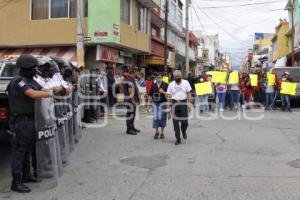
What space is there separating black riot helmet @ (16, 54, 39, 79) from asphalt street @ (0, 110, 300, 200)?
1.62 m

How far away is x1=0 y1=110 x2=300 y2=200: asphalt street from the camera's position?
21.4 feet

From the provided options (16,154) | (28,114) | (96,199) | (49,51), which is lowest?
(96,199)

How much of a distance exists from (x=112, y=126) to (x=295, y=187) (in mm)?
8170

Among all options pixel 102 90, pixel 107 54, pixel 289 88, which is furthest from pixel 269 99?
pixel 107 54

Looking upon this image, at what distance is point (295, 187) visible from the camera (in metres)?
6.80

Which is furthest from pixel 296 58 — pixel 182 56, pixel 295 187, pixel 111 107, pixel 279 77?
pixel 295 187

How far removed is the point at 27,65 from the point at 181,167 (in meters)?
3.23

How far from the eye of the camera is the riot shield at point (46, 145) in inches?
265

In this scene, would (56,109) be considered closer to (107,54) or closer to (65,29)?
(65,29)

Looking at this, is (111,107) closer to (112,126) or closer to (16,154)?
(112,126)

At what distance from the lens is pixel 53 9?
25.1 metres

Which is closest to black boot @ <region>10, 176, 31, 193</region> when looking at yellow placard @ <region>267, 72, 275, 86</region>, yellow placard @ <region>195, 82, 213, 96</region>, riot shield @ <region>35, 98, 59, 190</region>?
riot shield @ <region>35, 98, 59, 190</region>

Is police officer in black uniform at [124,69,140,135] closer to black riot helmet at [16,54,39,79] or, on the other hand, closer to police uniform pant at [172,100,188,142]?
police uniform pant at [172,100,188,142]

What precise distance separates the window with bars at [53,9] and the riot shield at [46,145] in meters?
18.0
